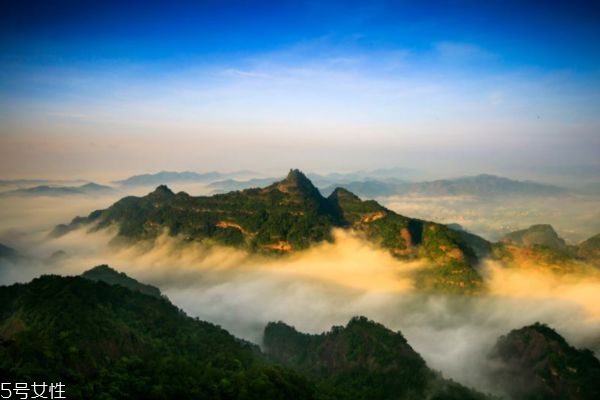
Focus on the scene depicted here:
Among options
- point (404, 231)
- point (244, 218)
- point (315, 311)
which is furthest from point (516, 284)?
point (244, 218)

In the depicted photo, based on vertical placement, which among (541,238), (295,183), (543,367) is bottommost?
(543,367)

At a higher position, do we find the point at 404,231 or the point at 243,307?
the point at 404,231

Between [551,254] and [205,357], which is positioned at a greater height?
[551,254]

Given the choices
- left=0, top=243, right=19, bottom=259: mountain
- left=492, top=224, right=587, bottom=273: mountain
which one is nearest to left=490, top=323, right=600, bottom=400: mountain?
left=492, top=224, right=587, bottom=273: mountain

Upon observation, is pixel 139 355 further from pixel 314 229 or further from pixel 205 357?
pixel 314 229

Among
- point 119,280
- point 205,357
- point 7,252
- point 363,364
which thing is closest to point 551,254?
point 363,364

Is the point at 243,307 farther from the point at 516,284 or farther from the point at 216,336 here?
the point at 516,284

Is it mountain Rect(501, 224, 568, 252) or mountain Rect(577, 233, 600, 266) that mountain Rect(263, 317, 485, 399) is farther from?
mountain Rect(501, 224, 568, 252)

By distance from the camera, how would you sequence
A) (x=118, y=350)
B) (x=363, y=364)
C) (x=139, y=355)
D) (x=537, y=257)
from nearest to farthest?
(x=118, y=350), (x=139, y=355), (x=363, y=364), (x=537, y=257)
